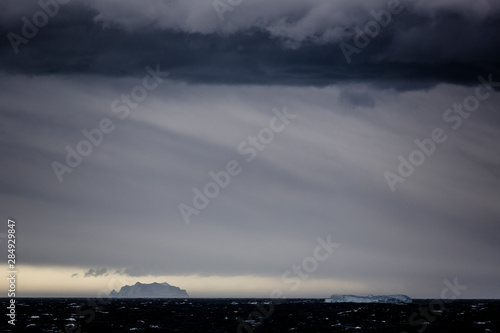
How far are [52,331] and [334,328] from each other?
1501 inches

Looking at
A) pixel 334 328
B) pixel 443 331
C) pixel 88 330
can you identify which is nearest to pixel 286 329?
pixel 334 328

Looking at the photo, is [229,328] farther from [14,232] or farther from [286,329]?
[14,232]

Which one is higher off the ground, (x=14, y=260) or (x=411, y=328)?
(x=14, y=260)

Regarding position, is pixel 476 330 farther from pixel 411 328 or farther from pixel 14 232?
pixel 14 232

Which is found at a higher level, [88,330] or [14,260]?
[14,260]

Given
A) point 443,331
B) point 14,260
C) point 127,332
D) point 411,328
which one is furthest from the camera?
point 411,328

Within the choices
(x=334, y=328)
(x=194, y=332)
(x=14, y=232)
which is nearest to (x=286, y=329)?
(x=334, y=328)

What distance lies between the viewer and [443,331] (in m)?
86.1

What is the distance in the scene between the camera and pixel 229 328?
8856cm

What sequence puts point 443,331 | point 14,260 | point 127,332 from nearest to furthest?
point 14,260 < point 127,332 < point 443,331

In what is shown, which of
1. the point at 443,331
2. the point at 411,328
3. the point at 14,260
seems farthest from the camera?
the point at 411,328

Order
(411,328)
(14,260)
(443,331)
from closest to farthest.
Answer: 1. (14,260)
2. (443,331)
3. (411,328)

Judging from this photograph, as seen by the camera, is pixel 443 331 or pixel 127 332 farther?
pixel 443 331

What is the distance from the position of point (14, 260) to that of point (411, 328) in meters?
59.5
